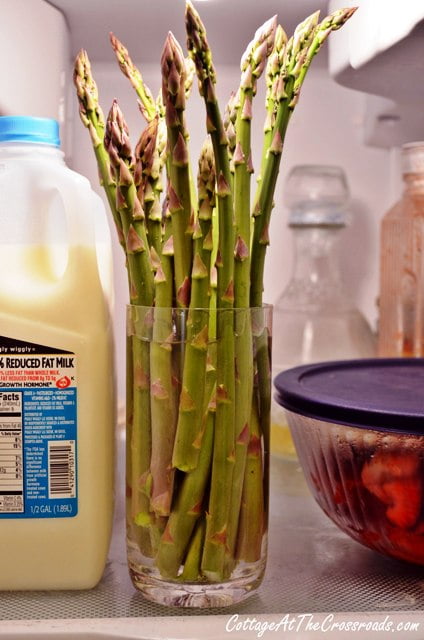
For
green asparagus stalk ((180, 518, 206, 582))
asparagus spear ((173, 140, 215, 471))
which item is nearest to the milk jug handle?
asparagus spear ((173, 140, 215, 471))

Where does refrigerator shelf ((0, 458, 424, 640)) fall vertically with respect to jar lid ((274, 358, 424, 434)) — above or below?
below

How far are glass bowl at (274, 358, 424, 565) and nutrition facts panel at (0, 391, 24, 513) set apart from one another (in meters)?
0.25

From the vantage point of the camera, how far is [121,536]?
2.50 feet

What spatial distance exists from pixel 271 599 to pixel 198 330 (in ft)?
0.78

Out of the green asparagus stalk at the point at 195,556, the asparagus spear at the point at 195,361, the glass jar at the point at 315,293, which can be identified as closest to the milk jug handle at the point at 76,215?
the asparagus spear at the point at 195,361

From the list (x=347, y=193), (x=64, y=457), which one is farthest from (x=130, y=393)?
(x=347, y=193)

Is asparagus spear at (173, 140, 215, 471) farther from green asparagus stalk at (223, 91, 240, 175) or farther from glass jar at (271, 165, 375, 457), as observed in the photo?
glass jar at (271, 165, 375, 457)

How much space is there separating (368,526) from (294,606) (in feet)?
0.33

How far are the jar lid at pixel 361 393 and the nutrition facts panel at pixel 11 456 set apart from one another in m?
0.25

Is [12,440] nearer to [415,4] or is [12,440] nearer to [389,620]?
[389,620]

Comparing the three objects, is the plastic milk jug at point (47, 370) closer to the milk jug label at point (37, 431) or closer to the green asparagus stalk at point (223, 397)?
the milk jug label at point (37, 431)

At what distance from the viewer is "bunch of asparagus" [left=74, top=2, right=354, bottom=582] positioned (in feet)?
1.90

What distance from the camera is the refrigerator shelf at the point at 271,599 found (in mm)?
565

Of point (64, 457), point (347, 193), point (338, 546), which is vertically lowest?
point (338, 546)
